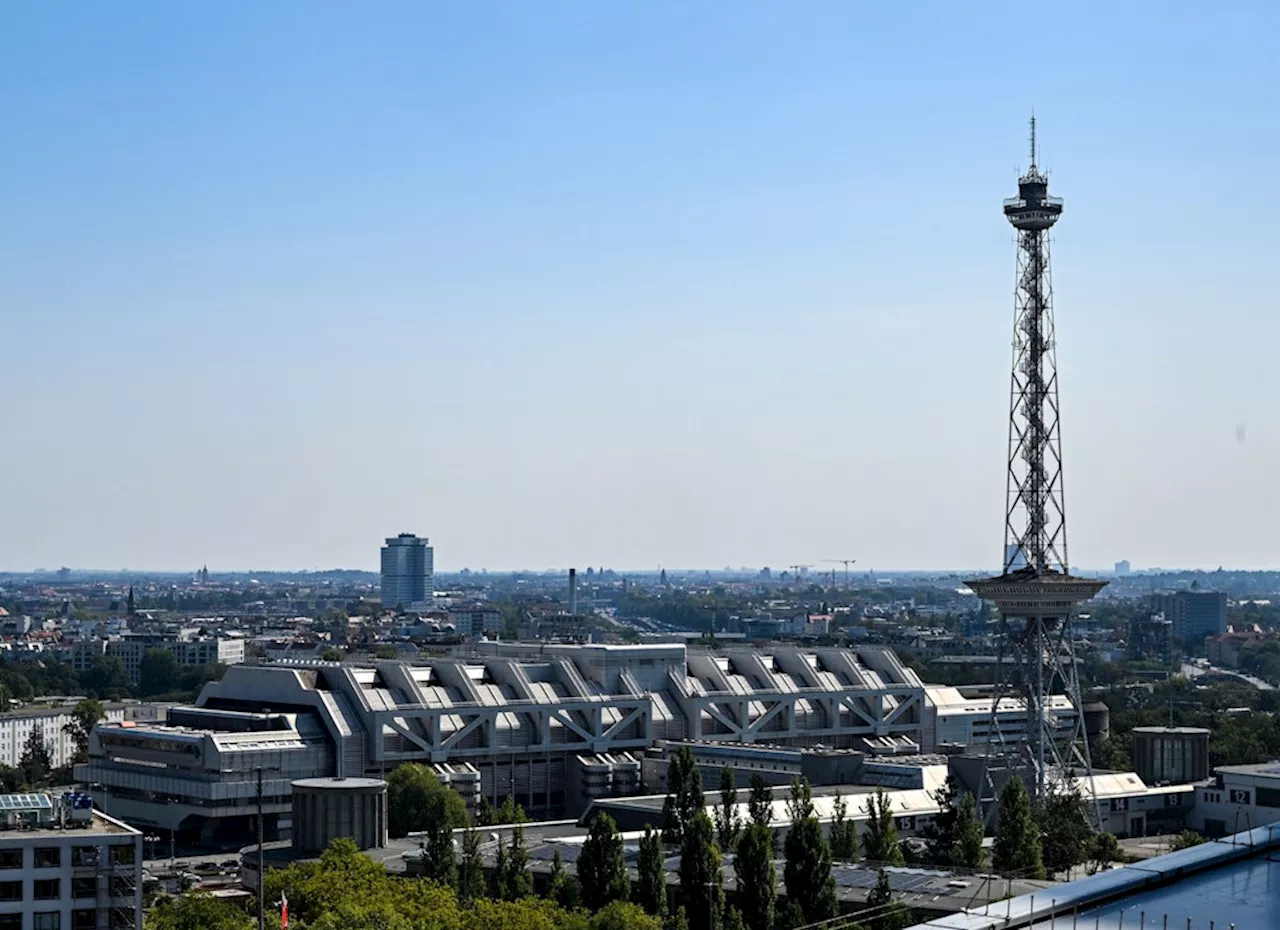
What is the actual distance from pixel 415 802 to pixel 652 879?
28560 mm

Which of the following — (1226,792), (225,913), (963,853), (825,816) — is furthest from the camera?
(1226,792)

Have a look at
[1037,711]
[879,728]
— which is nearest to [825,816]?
[1037,711]

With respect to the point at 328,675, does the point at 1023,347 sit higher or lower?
higher

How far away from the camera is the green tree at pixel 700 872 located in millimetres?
52812

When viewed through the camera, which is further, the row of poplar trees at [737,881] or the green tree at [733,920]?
the row of poplar trees at [737,881]

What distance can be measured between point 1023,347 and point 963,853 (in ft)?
80.6

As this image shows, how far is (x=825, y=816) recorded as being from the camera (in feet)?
241

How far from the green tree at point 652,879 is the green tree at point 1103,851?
19.3 m

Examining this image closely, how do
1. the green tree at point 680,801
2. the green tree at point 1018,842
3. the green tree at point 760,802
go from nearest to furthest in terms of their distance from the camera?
the green tree at point 1018,842 → the green tree at point 680,801 → the green tree at point 760,802

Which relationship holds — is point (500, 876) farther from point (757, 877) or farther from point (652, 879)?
point (757, 877)

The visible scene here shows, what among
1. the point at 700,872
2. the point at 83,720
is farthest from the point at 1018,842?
the point at 83,720

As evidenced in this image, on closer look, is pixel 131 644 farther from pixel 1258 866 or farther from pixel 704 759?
pixel 1258 866

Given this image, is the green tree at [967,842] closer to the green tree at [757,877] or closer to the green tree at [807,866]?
the green tree at [807,866]

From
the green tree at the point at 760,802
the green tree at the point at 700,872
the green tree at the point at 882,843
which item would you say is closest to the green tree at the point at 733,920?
the green tree at the point at 700,872
